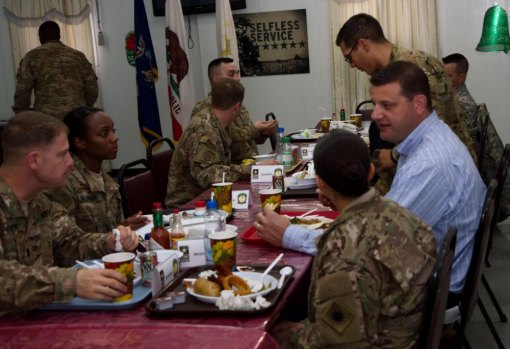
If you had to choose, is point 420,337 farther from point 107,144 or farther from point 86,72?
point 86,72

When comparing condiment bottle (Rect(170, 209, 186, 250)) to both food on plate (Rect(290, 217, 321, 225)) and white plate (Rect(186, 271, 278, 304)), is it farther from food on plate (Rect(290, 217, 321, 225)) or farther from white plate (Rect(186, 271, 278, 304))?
food on plate (Rect(290, 217, 321, 225))

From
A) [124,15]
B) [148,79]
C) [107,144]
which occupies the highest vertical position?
[124,15]

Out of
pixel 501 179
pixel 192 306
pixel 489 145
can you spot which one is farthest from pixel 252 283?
pixel 489 145

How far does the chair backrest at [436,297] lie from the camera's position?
1.54 metres

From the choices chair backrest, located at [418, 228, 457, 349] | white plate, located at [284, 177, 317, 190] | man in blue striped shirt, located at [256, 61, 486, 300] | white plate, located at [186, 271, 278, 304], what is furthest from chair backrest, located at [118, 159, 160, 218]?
chair backrest, located at [418, 228, 457, 349]

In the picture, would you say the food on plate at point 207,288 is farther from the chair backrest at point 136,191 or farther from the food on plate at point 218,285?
the chair backrest at point 136,191

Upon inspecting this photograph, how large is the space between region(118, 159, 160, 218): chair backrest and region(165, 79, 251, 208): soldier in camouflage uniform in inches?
8.1

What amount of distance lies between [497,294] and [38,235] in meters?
2.78

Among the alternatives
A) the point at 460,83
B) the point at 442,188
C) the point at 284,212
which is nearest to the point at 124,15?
the point at 460,83

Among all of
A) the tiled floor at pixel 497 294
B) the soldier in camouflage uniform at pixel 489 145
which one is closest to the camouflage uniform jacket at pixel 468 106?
the soldier in camouflage uniform at pixel 489 145

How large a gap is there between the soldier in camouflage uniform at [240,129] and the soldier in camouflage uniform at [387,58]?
118 cm

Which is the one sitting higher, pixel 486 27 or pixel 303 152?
pixel 486 27

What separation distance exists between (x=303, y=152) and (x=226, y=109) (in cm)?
76

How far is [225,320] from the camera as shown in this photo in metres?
1.62
